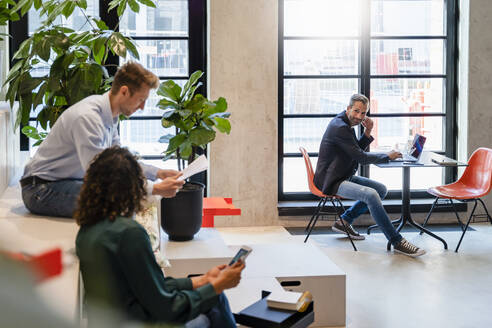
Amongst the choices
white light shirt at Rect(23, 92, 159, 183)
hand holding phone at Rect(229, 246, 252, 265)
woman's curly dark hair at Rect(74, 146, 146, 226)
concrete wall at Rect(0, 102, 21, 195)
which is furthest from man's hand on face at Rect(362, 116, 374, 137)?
woman's curly dark hair at Rect(74, 146, 146, 226)

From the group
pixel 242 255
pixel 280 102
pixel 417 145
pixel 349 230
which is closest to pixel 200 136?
pixel 242 255

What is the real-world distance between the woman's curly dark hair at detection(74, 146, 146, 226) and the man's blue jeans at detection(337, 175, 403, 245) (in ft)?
12.8

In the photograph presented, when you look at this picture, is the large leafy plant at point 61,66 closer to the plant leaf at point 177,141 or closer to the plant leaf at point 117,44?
the plant leaf at point 117,44

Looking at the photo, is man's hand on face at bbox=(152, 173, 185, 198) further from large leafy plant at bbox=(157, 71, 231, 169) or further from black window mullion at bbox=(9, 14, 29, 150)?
black window mullion at bbox=(9, 14, 29, 150)

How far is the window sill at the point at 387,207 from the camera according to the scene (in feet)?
22.2

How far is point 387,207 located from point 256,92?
5.99 feet

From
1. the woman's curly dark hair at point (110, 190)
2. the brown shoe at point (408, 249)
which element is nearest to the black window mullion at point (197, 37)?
the brown shoe at point (408, 249)

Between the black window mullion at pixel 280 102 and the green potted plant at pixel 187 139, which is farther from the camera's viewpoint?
the black window mullion at pixel 280 102

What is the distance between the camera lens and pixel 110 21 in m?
6.67

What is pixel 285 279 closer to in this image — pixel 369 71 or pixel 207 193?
pixel 207 193

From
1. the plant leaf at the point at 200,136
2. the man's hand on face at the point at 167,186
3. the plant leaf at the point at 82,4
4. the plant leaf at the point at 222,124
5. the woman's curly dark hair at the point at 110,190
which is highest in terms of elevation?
the plant leaf at the point at 82,4

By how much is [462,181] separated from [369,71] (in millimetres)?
1588

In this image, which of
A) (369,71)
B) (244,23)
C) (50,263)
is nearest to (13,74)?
(244,23)

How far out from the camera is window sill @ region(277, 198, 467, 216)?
6.77 meters
